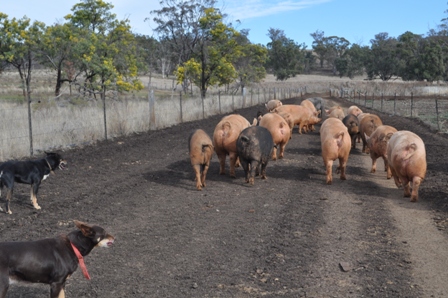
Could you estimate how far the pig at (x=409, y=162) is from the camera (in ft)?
29.1

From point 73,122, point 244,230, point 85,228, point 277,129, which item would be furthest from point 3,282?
point 73,122

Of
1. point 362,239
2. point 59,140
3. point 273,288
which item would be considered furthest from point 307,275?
point 59,140

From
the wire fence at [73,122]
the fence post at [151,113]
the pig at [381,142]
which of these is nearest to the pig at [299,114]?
the fence post at [151,113]

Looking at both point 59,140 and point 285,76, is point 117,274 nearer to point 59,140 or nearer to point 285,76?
point 59,140

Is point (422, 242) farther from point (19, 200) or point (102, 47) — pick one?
point (102, 47)

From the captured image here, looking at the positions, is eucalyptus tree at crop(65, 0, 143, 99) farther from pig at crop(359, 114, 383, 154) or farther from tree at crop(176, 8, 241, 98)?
pig at crop(359, 114, 383, 154)

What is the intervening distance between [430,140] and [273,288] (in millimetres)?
13578

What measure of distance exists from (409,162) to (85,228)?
628 cm

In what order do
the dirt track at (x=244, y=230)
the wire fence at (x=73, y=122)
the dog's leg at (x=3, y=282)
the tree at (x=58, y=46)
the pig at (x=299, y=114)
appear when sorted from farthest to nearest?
the tree at (x=58, y=46), the pig at (x=299, y=114), the wire fence at (x=73, y=122), the dirt track at (x=244, y=230), the dog's leg at (x=3, y=282)

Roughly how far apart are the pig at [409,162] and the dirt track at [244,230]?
1.16 feet

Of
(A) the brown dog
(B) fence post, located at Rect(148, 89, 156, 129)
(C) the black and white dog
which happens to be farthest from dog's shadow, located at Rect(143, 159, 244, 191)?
(B) fence post, located at Rect(148, 89, 156, 129)

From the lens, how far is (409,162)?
891 cm

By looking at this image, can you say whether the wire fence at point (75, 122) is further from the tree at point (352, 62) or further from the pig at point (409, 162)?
the tree at point (352, 62)

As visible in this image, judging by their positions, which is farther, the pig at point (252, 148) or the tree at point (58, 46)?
the tree at point (58, 46)
